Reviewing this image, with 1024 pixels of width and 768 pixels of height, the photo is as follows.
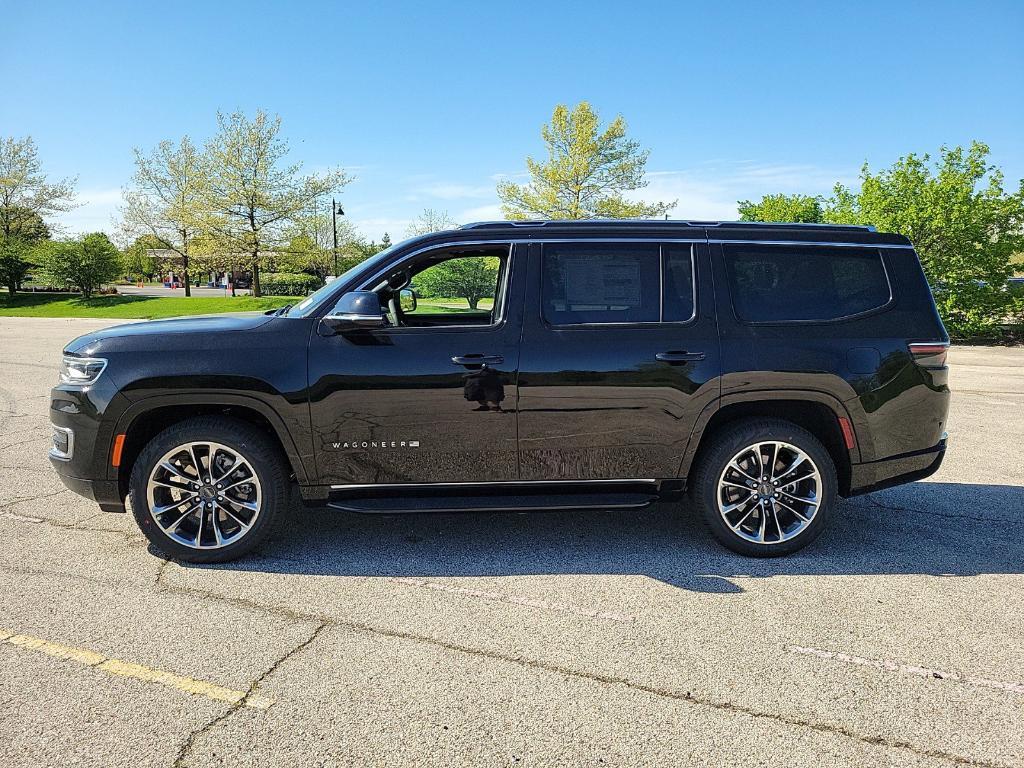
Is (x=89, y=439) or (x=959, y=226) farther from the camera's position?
(x=959, y=226)

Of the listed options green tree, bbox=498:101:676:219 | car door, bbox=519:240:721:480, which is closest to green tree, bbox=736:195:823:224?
green tree, bbox=498:101:676:219

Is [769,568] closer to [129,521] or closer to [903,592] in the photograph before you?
[903,592]

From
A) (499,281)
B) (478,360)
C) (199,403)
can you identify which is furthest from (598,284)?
(199,403)

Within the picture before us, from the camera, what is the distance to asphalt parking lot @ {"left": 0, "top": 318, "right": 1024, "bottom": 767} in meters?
2.61

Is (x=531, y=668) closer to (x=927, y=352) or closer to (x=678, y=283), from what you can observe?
(x=678, y=283)

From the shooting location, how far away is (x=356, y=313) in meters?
4.05

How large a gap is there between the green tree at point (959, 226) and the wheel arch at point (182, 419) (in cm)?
1835

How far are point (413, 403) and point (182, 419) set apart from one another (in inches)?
55.5

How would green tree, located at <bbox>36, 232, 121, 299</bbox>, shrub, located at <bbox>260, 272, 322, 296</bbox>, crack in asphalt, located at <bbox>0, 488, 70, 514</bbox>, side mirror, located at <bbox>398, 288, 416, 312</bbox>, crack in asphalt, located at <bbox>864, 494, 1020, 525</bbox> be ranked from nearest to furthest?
side mirror, located at <bbox>398, 288, 416, 312</bbox> < crack in asphalt, located at <bbox>864, 494, 1020, 525</bbox> < crack in asphalt, located at <bbox>0, 488, 70, 514</bbox> < green tree, located at <bbox>36, 232, 121, 299</bbox> < shrub, located at <bbox>260, 272, 322, 296</bbox>

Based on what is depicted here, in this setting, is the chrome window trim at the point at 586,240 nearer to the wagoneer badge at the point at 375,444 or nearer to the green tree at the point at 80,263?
the wagoneer badge at the point at 375,444

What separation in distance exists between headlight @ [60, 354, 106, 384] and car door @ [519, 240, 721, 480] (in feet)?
7.91

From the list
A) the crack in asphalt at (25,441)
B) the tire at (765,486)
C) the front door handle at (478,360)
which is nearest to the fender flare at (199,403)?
the front door handle at (478,360)

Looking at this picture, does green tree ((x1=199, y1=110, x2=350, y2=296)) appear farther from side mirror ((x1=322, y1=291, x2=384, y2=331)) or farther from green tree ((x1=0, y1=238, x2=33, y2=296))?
side mirror ((x1=322, y1=291, x2=384, y2=331))

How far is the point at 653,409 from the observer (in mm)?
4246
